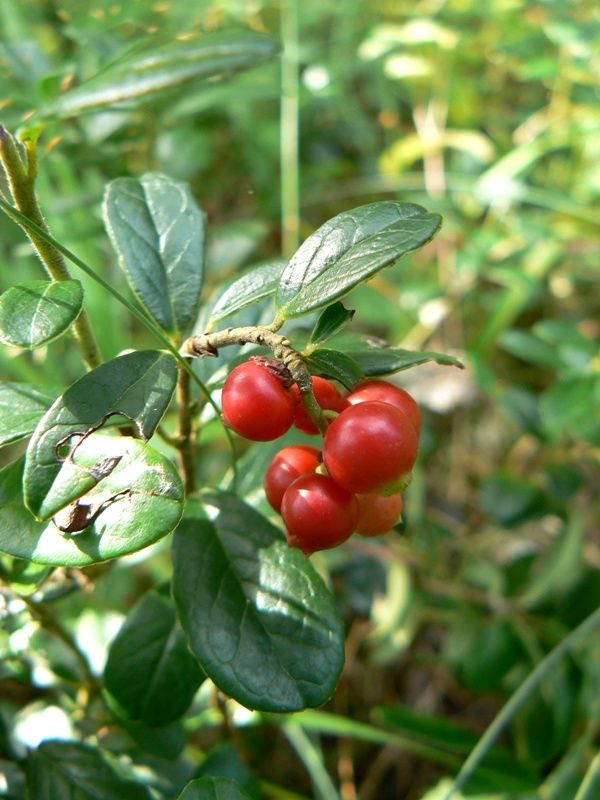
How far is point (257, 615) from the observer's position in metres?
0.75

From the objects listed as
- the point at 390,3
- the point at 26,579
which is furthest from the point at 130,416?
the point at 390,3

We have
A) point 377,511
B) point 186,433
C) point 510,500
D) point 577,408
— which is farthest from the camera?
point 510,500

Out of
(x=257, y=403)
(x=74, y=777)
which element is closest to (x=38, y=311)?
(x=257, y=403)

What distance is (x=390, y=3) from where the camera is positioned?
2.52 m

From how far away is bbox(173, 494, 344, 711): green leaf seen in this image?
700 millimetres

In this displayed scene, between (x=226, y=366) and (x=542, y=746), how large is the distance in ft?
3.09

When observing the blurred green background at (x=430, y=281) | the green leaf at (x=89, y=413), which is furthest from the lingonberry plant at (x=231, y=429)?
the blurred green background at (x=430, y=281)

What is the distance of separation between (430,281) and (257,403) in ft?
4.74

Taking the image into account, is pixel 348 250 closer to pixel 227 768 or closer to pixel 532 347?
pixel 227 768

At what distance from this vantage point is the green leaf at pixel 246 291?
756 millimetres

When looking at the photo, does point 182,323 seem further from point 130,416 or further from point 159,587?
point 159,587

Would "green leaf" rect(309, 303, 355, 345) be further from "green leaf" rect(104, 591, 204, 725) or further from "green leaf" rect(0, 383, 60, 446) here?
"green leaf" rect(104, 591, 204, 725)

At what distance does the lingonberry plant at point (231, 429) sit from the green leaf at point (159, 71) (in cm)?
8

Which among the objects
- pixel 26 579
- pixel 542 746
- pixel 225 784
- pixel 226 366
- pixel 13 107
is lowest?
pixel 542 746
